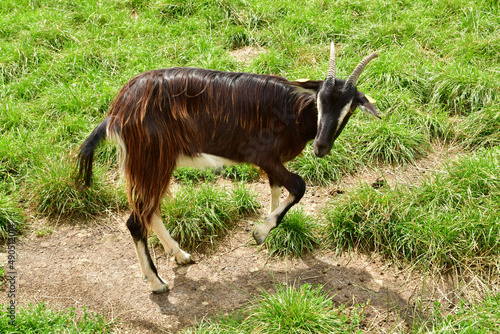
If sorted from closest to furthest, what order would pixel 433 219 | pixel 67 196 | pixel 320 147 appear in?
pixel 320 147 → pixel 433 219 → pixel 67 196

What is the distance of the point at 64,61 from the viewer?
22.1ft

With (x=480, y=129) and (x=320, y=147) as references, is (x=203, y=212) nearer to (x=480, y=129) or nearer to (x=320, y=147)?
(x=320, y=147)

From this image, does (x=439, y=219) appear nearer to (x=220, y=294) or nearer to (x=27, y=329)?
Result: (x=220, y=294)

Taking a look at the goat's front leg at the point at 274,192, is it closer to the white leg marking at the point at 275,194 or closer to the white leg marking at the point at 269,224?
the white leg marking at the point at 275,194

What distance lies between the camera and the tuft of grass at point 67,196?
5086mm

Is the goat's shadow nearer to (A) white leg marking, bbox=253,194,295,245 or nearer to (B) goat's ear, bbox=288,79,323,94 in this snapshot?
(A) white leg marking, bbox=253,194,295,245

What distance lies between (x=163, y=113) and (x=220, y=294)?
4.82ft

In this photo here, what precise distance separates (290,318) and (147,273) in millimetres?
1220

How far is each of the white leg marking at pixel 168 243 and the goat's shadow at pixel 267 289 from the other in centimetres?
11

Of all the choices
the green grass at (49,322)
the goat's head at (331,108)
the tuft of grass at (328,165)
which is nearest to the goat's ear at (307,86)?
the goat's head at (331,108)

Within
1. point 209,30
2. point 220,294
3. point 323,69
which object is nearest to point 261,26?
point 209,30

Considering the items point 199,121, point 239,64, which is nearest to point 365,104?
point 199,121

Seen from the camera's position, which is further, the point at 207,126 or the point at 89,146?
the point at 207,126

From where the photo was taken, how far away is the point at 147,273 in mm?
4250
